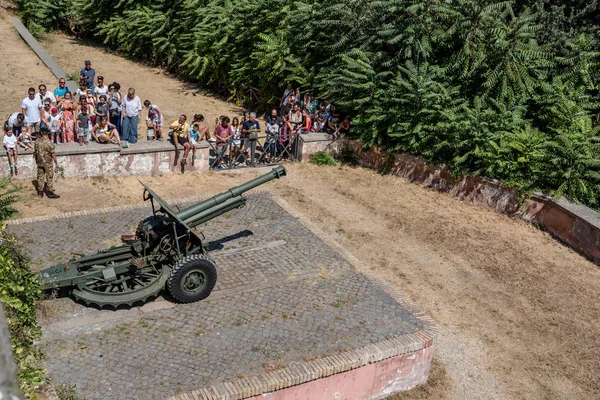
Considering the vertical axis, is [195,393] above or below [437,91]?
below

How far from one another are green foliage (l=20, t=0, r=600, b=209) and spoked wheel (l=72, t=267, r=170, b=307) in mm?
8610

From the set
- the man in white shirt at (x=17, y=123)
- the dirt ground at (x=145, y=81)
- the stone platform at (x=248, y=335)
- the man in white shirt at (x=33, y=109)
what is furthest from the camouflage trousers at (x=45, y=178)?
the dirt ground at (x=145, y=81)

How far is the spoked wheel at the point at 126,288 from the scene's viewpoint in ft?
30.1

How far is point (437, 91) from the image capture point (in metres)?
16.4

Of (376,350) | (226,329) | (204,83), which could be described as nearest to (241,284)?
(226,329)

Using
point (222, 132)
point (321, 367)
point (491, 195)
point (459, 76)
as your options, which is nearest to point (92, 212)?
point (222, 132)

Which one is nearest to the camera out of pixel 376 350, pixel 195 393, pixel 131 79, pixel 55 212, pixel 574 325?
pixel 195 393

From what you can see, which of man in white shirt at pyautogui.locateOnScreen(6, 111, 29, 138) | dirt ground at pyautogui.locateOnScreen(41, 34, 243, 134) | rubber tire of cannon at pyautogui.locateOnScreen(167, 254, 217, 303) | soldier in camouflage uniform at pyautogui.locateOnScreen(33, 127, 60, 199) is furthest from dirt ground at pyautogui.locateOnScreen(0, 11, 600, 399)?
dirt ground at pyautogui.locateOnScreen(41, 34, 243, 134)

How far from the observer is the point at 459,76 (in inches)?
663

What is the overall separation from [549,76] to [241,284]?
1206cm

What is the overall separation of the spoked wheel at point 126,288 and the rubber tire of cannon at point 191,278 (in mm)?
261

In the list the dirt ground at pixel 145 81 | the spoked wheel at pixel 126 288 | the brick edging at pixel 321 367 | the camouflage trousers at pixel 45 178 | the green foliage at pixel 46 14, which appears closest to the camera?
the brick edging at pixel 321 367

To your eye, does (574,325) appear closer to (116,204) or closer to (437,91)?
(437,91)

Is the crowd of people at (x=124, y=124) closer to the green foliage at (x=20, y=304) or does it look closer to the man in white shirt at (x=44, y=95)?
the man in white shirt at (x=44, y=95)
